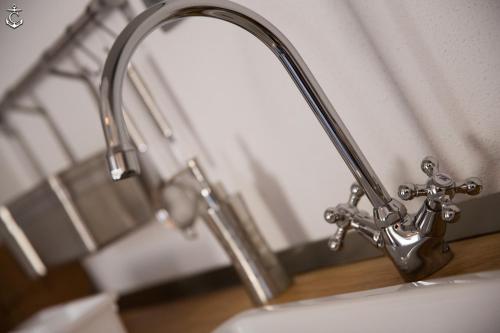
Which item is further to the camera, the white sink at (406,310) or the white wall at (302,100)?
the white wall at (302,100)

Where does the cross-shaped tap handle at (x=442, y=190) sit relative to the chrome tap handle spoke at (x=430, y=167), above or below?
below

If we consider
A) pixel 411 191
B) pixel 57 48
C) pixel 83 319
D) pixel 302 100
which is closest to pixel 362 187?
pixel 411 191

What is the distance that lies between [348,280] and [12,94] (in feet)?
2.56

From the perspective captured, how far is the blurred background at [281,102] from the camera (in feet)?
2.13

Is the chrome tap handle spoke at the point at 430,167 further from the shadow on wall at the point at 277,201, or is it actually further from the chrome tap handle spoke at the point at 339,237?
the shadow on wall at the point at 277,201

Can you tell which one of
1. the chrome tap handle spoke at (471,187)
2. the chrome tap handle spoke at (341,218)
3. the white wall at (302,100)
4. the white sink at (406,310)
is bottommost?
the white sink at (406,310)

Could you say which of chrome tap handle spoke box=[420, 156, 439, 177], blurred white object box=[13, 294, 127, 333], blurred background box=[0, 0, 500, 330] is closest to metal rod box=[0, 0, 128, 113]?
blurred background box=[0, 0, 500, 330]

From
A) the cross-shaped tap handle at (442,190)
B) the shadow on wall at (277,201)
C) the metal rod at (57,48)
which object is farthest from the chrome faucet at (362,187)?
the metal rod at (57,48)

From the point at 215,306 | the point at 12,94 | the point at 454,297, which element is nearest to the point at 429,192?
the point at 454,297

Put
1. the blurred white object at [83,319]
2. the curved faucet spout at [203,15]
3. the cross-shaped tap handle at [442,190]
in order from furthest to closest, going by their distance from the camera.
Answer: the blurred white object at [83,319], the cross-shaped tap handle at [442,190], the curved faucet spout at [203,15]

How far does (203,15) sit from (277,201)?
0.39 metres

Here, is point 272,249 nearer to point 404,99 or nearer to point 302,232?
point 302,232

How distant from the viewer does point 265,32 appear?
569 millimetres

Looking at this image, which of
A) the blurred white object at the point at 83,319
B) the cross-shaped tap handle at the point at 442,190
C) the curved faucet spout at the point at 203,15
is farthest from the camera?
the blurred white object at the point at 83,319
